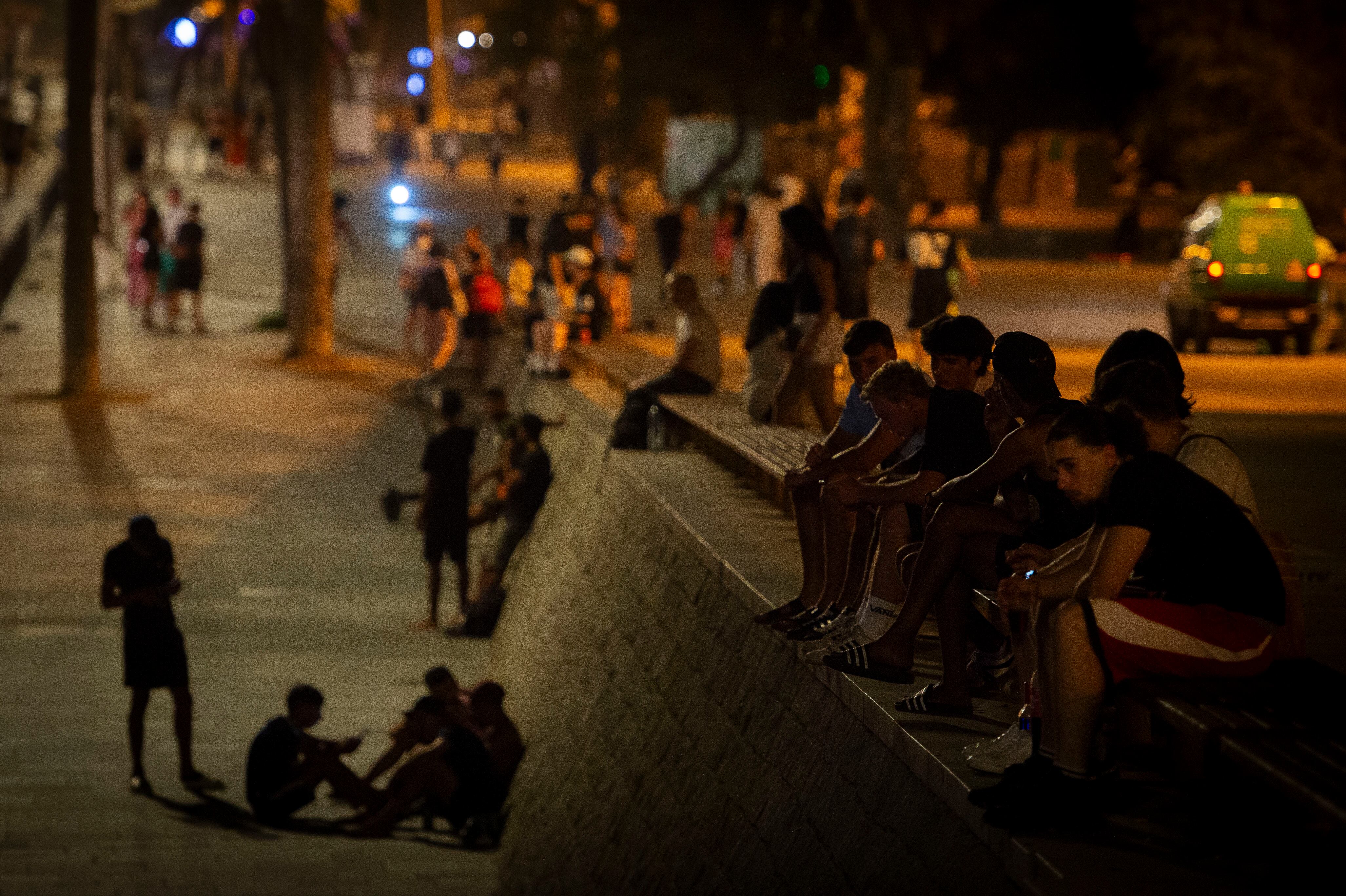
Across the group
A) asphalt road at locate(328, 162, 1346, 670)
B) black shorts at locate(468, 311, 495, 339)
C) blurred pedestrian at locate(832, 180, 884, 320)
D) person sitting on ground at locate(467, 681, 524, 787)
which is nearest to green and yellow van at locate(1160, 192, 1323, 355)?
asphalt road at locate(328, 162, 1346, 670)

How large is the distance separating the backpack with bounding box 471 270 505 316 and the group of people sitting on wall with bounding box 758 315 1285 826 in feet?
48.1

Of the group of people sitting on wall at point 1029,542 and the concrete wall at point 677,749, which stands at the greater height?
the group of people sitting on wall at point 1029,542

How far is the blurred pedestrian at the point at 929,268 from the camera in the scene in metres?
16.5

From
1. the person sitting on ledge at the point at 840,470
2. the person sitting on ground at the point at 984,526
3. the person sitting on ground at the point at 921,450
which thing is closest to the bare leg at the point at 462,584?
the person sitting on ledge at the point at 840,470

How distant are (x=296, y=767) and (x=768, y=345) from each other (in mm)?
3805

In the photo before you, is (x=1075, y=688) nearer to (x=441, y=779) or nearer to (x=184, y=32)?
(x=441, y=779)

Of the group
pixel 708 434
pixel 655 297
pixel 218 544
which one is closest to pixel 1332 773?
pixel 708 434

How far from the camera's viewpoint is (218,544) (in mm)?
17172

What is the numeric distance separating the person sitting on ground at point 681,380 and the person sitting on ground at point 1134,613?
823 centimetres

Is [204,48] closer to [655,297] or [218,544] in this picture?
[655,297]

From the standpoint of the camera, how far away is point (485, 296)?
22.5m

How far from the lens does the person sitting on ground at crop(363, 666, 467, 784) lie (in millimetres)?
11500

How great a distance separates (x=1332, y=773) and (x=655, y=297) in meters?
25.3

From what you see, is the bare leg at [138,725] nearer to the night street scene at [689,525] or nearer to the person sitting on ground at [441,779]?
the night street scene at [689,525]
